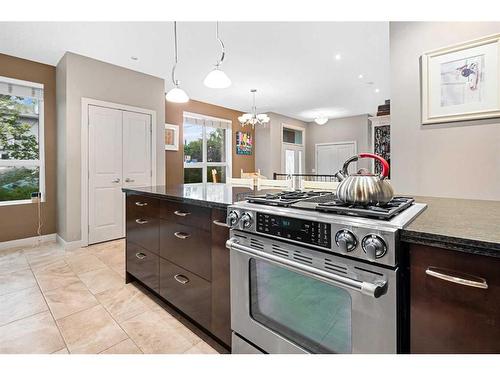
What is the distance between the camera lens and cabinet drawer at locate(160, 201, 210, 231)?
5.12 ft

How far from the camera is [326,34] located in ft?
10.3

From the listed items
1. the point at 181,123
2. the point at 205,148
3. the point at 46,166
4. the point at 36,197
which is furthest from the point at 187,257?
the point at 205,148

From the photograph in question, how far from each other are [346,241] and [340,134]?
318 inches

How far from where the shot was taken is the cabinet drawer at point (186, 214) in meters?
1.56

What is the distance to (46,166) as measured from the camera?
3900 mm

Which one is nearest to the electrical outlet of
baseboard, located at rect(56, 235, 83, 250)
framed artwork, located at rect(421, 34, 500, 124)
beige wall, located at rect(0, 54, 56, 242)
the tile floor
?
beige wall, located at rect(0, 54, 56, 242)

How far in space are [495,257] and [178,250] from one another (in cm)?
155

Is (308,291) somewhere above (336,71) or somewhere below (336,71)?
below

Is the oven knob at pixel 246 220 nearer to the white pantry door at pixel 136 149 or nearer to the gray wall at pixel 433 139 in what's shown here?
the gray wall at pixel 433 139

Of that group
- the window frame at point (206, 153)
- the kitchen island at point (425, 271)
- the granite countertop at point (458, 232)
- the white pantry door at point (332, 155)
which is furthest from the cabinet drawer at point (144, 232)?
the white pantry door at point (332, 155)

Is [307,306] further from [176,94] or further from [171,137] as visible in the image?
[171,137]

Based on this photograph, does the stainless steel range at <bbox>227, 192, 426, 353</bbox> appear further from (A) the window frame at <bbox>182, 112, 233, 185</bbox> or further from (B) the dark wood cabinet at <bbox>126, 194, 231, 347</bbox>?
(A) the window frame at <bbox>182, 112, 233, 185</bbox>
